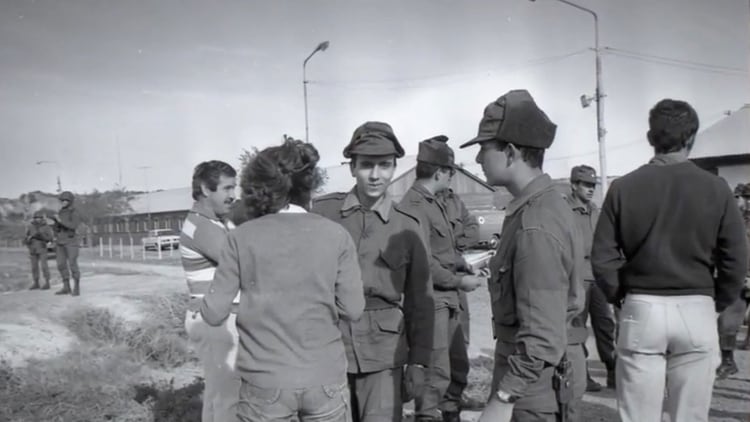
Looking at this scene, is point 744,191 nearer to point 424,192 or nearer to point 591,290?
point 591,290

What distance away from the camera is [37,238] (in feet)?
37.8

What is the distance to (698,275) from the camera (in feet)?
8.66

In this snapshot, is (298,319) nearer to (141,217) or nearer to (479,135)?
(479,135)

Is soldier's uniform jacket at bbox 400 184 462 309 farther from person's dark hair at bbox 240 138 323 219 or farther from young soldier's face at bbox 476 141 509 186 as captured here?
young soldier's face at bbox 476 141 509 186

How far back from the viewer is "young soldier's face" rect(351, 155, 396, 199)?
289cm

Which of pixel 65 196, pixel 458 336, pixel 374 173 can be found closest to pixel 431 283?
pixel 374 173

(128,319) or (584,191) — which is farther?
(128,319)

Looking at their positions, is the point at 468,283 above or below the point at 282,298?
below

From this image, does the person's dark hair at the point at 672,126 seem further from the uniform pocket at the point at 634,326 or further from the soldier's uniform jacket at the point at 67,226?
the soldier's uniform jacket at the point at 67,226

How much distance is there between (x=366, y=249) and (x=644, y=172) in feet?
4.78

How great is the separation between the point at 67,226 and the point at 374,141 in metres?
8.93

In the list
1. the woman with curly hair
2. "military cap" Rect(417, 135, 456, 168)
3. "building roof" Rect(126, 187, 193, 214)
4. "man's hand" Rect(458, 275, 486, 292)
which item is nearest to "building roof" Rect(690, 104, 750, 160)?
"military cap" Rect(417, 135, 456, 168)

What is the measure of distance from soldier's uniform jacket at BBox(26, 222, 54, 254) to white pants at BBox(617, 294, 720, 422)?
1209cm

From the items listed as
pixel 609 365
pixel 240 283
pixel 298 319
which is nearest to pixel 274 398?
pixel 298 319
